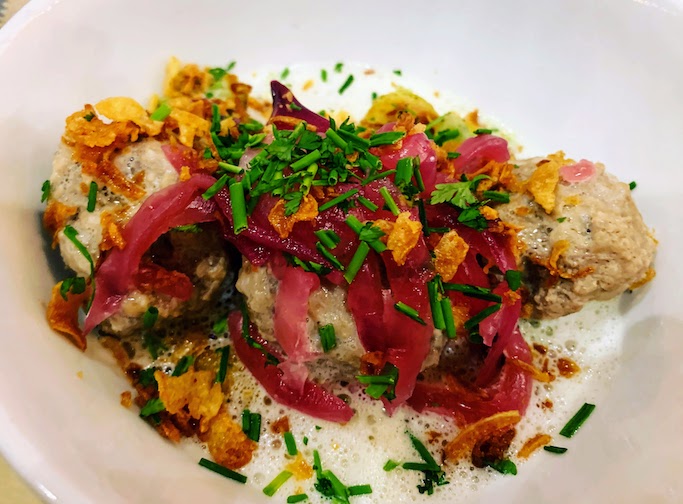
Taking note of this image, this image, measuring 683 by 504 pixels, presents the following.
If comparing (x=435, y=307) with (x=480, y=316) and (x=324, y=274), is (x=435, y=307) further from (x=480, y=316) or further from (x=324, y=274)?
(x=324, y=274)

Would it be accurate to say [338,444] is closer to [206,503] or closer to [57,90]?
[206,503]

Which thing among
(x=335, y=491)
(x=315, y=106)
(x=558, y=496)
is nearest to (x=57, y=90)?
(x=315, y=106)

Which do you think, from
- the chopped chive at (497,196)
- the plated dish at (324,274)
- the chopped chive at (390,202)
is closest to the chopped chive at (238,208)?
the plated dish at (324,274)

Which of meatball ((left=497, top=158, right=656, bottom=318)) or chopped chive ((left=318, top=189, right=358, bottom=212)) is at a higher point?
meatball ((left=497, top=158, right=656, bottom=318))

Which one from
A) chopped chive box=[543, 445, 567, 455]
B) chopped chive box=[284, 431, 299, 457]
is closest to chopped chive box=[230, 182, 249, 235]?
chopped chive box=[284, 431, 299, 457]

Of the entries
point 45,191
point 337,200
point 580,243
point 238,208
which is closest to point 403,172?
point 337,200

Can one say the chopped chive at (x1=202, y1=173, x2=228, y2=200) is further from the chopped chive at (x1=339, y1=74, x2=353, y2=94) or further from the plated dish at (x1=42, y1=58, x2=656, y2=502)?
the chopped chive at (x1=339, y1=74, x2=353, y2=94)
